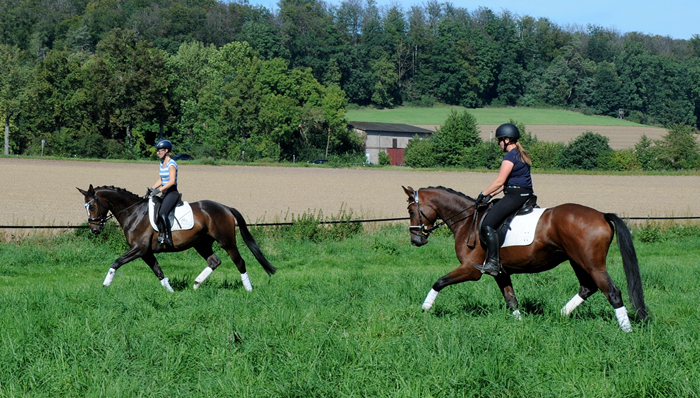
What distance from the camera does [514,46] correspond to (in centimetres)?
16425

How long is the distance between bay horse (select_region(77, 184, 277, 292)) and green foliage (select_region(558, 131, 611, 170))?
6294cm

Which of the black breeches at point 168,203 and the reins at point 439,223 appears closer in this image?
the reins at point 439,223

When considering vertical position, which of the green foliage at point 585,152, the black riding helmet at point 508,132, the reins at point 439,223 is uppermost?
the black riding helmet at point 508,132

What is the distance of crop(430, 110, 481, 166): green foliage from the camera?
77.7 metres

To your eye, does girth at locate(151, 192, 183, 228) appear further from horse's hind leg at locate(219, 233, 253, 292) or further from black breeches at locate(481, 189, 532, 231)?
black breeches at locate(481, 189, 532, 231)

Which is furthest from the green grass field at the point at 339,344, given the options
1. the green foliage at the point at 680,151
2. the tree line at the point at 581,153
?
the green foliage at the point at 680,151

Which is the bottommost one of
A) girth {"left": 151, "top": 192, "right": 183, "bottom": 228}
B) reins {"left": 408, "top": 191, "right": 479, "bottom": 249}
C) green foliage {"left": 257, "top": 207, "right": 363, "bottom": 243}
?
green foliage {"left": 257, "top": 207, "right": 363, "bottom": 243}

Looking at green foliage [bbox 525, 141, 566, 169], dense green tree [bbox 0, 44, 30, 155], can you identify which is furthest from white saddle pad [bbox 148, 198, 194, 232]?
dense green tree [bbox 0, 44, 30, 155]

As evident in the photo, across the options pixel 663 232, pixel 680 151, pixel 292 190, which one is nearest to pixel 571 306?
pixel 663 232

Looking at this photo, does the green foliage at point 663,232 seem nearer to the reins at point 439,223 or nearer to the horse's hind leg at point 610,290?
the reins at point 439,223

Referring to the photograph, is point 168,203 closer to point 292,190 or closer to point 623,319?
point 623,319

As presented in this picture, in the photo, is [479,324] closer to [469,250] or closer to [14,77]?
[469,250]

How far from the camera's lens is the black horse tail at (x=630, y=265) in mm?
7930

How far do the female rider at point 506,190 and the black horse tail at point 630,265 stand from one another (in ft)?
3.68
